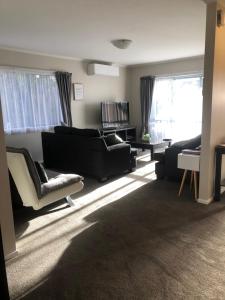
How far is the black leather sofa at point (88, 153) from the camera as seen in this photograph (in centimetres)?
431

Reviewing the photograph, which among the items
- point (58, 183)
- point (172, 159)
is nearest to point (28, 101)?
point (58, 183)

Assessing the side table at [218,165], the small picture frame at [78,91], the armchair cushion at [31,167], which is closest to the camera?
the armchair cushion at [31,167]

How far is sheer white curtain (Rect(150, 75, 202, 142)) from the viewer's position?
6.48 m

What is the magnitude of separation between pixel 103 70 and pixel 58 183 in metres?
4.30

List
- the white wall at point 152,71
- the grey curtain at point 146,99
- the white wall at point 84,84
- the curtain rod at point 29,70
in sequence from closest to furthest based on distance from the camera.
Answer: the curtain rod at point 29,70, the white wall at point 84,84, the white wall at point 152,71, the grey curtain at point 146,99

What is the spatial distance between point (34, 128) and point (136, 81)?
3493mm

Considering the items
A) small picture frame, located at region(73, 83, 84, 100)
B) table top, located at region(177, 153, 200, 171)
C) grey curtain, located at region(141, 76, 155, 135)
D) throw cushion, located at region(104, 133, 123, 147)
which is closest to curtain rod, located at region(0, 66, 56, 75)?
small picture frame, located at region(73, 83, 84, 100)

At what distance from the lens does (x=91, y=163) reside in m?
4.44

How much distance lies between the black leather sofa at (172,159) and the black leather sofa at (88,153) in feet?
2.04

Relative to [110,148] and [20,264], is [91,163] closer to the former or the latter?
[110,148]

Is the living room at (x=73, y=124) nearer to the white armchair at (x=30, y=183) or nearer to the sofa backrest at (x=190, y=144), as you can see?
the white armchair at (x=30, y=183)

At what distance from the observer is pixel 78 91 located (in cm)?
630

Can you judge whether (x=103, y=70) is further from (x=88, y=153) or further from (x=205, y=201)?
(x=205, y=201)

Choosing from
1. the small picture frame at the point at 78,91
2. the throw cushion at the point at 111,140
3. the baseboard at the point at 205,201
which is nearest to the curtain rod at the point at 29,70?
the small picture frame at the point at 78,91
